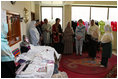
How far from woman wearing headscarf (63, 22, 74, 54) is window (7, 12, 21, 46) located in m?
1.90

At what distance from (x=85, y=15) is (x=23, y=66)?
5146 mm

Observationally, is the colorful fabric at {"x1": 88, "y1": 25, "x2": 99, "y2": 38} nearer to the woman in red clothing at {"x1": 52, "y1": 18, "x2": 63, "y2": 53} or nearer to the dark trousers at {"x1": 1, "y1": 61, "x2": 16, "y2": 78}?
the woman in red clothing at {"x1": 52, "y1": 18, "x2": 63, "y2": 53}

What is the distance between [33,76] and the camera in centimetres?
172

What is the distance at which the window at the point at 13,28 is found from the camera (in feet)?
8.43

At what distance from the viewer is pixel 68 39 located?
14.4ft

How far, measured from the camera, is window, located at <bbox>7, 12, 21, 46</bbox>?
257 centimetres

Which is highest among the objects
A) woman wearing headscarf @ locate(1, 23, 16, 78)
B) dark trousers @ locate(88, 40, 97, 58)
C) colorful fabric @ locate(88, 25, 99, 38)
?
colorful fabric @ locate(88, 25, 99, 38)

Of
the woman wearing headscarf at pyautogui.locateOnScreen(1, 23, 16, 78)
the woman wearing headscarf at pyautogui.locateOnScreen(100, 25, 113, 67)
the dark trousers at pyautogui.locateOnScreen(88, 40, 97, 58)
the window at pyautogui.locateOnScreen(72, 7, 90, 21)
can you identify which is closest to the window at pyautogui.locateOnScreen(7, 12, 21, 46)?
the woman wearing headscarf at pyautogui.locateOnScreen(1, 23, 16, 78)

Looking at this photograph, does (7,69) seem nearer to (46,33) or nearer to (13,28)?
(13,28)

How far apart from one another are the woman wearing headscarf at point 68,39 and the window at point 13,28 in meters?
1.90

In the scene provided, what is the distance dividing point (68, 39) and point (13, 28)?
2.21m

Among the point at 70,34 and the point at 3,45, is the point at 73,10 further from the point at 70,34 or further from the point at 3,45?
the point at 3,45

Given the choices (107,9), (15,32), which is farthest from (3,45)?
(107,9)

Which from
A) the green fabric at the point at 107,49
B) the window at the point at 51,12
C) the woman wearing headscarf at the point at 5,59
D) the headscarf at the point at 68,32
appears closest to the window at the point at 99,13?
the window at the point at 51,12
